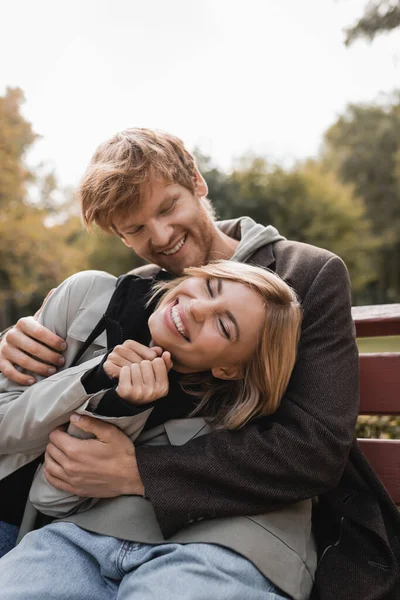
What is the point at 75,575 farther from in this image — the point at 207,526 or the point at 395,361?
the point at 395,361

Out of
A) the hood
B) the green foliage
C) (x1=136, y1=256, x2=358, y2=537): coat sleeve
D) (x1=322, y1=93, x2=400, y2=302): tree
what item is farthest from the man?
(x1=322, y1=93, x2=400, y2=302): tree

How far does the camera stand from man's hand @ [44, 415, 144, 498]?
2012 millimetres

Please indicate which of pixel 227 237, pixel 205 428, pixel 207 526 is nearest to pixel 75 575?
pixel 207 526

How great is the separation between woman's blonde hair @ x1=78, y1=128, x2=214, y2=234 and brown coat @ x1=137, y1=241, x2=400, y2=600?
0.85 m

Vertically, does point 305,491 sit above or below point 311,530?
above

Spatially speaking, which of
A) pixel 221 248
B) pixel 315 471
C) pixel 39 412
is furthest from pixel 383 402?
pixel 39 412

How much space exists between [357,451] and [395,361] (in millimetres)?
443

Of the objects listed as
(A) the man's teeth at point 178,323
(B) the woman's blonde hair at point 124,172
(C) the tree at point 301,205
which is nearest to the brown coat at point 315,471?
(A) the man's teeth at point 178,323

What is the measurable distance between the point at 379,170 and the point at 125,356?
35.1 metres

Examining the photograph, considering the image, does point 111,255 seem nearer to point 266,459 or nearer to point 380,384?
point 380,384

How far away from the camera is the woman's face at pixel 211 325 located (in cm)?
212

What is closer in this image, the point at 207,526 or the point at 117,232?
the point at 207,526

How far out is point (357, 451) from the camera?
2.28 m

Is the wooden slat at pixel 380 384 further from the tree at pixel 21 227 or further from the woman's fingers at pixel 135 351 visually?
the tree at pixel 21 227
